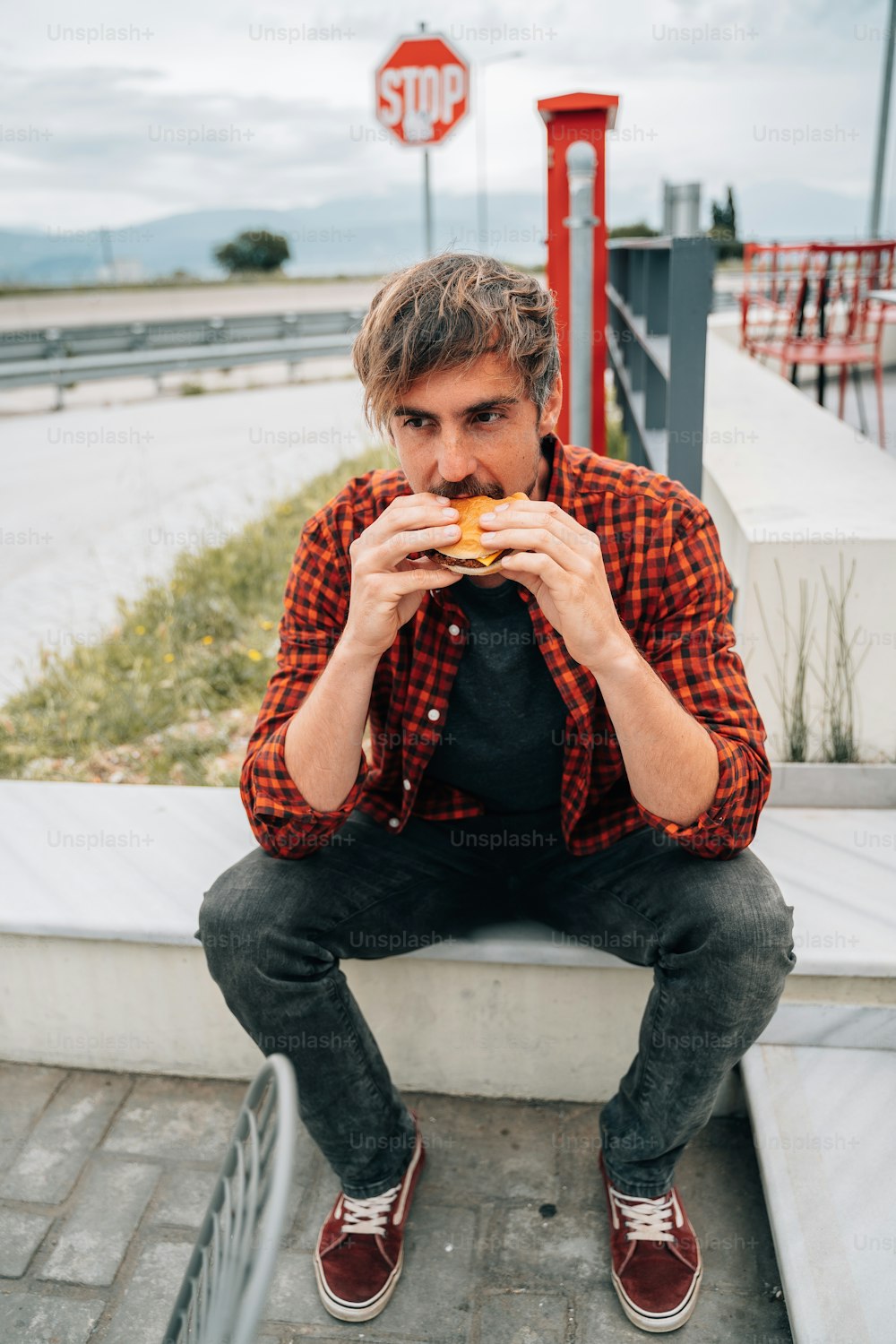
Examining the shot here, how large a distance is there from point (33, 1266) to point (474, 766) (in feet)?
4.33

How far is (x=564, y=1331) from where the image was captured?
1962mm

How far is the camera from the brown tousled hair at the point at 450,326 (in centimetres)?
180

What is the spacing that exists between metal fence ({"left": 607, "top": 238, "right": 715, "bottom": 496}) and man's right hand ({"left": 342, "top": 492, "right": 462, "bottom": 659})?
1.34 meters

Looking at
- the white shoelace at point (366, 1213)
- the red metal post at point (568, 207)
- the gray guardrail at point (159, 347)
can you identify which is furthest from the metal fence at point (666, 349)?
the gray guardrail at point (159, 347)

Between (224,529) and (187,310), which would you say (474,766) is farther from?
(187,310)

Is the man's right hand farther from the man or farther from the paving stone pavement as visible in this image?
the paving stone pavement

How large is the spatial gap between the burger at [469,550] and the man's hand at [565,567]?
22mm

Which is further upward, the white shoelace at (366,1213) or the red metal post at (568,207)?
the red metal post at (568,207)

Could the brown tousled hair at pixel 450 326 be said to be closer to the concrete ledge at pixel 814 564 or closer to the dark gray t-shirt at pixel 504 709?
the dark gray t-shirt at pixel 504 709

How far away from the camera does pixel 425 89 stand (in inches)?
477

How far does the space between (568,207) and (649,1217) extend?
297cm

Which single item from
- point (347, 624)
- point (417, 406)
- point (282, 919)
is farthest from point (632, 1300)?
point (417, 406)

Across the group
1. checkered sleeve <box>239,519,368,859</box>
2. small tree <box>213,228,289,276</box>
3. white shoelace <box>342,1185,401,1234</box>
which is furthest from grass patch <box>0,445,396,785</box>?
small tree <box>213,228,289,276</box>

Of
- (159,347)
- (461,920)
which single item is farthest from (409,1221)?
(159,347)
